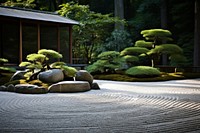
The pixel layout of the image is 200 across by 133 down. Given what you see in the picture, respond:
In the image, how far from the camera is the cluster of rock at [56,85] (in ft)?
28.6

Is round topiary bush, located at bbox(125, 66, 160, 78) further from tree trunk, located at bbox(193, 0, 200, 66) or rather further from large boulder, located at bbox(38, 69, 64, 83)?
tree trunk, located at bbox(193, 0, 200, 66)

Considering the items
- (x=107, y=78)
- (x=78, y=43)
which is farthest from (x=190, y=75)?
(x=78, y=43)

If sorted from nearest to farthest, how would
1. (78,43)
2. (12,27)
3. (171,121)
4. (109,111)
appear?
(171,121) < (109,111) < (12,27) < (78,43)

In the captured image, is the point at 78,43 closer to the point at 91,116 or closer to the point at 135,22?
the point at 135,22

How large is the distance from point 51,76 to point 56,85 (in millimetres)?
1095

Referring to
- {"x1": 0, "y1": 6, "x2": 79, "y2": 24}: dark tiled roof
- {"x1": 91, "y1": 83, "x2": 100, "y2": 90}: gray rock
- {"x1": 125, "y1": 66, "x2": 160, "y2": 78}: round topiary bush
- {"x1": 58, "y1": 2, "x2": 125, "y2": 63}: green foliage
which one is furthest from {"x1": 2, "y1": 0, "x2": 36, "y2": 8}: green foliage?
{"x1": 91, "y1": 83, "x2": 100, "y2": 90}: gray rock

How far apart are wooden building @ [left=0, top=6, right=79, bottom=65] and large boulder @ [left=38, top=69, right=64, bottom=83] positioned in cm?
585

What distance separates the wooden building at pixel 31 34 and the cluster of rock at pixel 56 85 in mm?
5911

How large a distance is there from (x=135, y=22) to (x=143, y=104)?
60.4 ft

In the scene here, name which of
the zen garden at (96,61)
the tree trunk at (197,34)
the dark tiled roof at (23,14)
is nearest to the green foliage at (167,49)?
the zen garden at (96,61)

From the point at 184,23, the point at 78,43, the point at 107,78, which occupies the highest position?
the point at 184,23

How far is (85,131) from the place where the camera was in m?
3.96

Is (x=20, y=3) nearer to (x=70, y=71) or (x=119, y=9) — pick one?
(x=119, y=9)

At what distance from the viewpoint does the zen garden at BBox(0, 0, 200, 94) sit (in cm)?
1002
